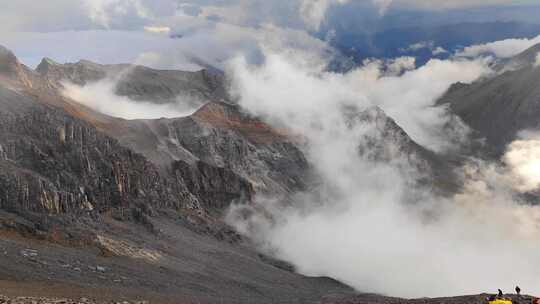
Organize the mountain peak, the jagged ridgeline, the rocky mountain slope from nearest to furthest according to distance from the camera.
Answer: the rocky mountain slope, the jagged ridgeline, the mountain peak

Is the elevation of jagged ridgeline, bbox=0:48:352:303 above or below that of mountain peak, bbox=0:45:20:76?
below

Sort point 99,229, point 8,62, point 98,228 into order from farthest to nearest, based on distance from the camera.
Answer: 1. point 8,62
2. point 98,228
3. point 99,229

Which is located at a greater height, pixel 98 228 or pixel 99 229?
pixel 98 228

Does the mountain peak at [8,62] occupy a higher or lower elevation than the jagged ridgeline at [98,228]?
higher

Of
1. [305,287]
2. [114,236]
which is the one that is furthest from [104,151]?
[305,287]

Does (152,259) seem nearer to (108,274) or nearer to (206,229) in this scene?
(108,274)

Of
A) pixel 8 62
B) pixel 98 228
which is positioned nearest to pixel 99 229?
pixel 98 228

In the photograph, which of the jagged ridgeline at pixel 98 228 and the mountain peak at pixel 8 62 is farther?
the mountain peak at pixel 8 62

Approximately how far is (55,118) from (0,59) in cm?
4421

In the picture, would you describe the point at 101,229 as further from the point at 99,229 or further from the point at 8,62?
the point at 8,62

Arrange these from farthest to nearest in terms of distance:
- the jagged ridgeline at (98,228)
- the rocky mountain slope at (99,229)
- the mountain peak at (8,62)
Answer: the mountain peak at (8,62) < the jagged ridgeline at (98,228) < the rocky mountain slope at (99,229)

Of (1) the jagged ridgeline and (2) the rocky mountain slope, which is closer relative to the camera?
(2) the rocky mountain slope

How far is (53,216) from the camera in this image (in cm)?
13550

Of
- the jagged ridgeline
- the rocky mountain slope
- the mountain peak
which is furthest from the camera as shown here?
the mountain peak
